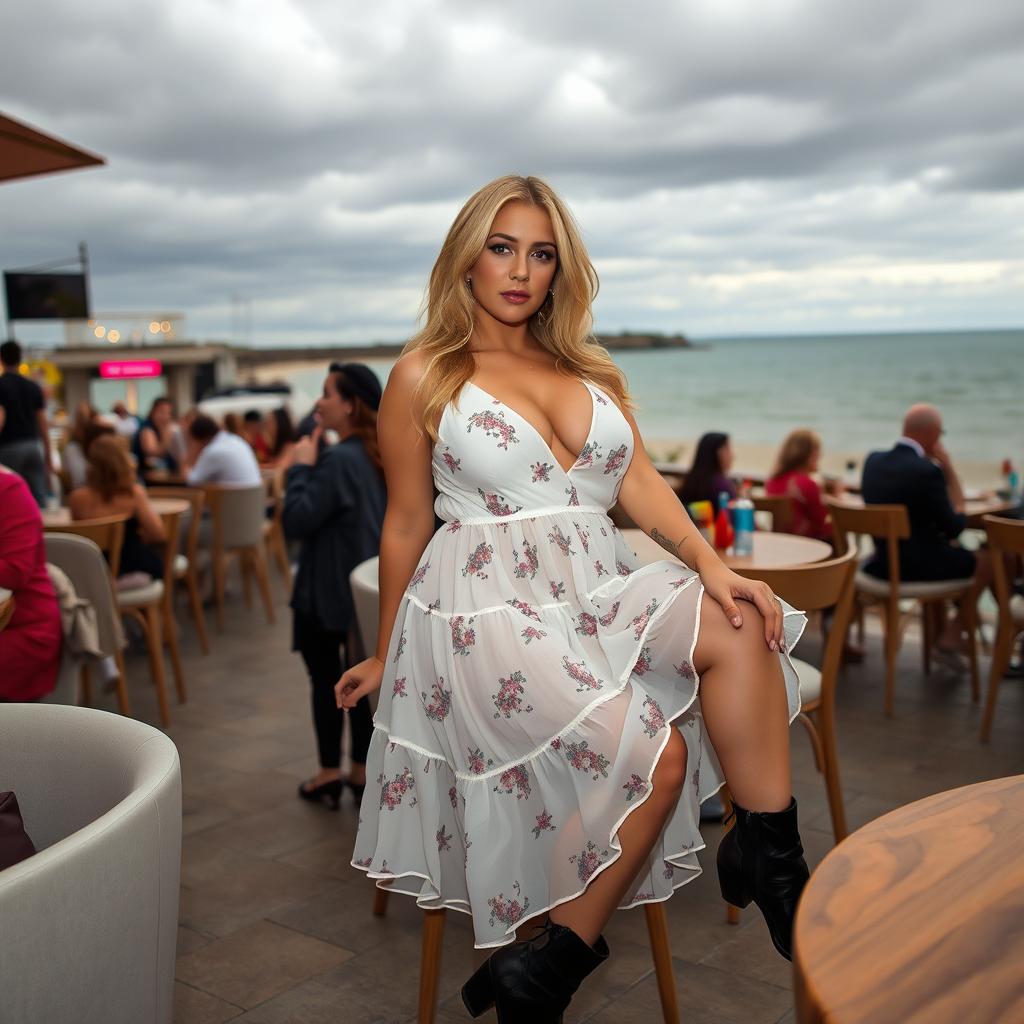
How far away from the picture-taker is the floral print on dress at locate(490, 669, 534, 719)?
1747 mm

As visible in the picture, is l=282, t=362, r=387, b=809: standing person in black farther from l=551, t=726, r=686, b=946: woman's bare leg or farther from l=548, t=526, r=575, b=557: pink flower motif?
l=551, t=726, r=686, b=946: woman's bare leg

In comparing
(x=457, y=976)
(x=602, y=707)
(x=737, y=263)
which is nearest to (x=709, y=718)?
(x=602, y=707)

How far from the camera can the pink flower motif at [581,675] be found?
67.7 inches

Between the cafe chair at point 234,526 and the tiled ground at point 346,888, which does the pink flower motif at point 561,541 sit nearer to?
the tiled ground at point 346,888

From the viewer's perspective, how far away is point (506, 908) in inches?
70.5

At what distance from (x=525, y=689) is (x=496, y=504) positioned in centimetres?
37

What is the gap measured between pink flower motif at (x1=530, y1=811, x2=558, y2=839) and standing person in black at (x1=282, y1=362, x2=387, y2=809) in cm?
152

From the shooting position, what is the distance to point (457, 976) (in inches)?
96.1

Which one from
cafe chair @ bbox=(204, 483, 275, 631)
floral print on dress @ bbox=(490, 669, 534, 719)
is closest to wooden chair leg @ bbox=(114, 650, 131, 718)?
cafe chair @ bbox=(204, 483, 275, 631)

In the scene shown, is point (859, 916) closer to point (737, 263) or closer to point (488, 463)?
point (488, 463)

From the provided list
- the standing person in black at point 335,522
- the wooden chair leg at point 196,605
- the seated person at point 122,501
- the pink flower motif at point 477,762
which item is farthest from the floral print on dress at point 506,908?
the wooden chair leg at point 196,605

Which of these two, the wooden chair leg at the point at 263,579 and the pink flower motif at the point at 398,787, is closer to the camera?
the pink flower motif at the point at 398,787

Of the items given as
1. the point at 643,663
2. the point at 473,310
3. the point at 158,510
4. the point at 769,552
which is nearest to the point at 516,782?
the point at 643,663

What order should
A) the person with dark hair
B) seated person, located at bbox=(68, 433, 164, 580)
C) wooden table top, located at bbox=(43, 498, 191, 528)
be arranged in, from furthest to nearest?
wooden table top, located at bbox=(43, 498, 191, 528) → seated person, located at bbox=(68, 433, 164, 580) → the person with dark hair
